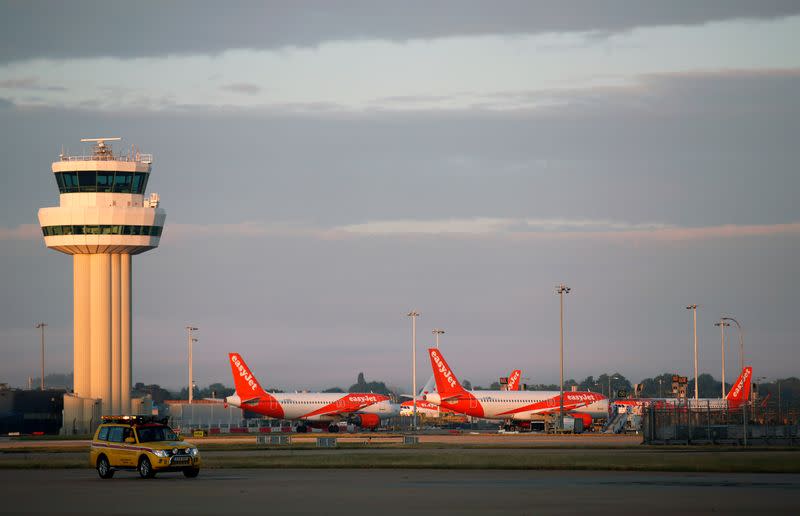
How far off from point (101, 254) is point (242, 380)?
69.7ft

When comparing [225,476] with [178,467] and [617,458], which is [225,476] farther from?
[617,458]

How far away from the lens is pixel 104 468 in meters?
44.1

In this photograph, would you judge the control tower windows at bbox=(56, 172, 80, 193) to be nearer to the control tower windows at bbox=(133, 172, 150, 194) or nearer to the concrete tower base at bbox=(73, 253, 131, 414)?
the control tower windows at bbox=(133, 172, 150, 194)

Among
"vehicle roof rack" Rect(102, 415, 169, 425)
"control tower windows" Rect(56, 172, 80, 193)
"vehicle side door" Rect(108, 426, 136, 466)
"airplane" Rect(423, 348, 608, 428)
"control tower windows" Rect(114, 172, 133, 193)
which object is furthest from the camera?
"airplane" Rect(423, 348, 608, 428)

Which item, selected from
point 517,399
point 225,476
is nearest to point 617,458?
point 225,476

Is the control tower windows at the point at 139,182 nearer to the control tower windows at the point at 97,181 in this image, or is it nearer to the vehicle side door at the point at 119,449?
Answer: the control tower windows at the point at 97,181

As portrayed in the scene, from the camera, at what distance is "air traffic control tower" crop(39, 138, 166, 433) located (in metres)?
115

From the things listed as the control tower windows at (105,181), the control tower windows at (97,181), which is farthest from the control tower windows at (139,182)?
the control tower windows at (105,181)

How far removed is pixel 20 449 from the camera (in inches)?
2874

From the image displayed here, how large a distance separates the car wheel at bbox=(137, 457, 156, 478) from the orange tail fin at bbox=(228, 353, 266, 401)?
81634 millimetres

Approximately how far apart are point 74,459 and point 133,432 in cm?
1752

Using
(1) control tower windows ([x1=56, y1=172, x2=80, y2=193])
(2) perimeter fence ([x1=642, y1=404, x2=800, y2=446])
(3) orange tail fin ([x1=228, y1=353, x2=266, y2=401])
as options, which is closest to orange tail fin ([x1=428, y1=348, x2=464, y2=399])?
Result: (3) orange tail fin ([x1=228, y1=353, x2=266, y2=401])

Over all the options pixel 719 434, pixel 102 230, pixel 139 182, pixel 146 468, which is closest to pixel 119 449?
pixel 146 468

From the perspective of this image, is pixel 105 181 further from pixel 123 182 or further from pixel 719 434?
pixel 719 434
